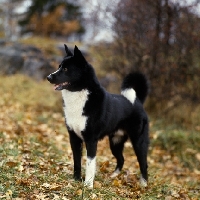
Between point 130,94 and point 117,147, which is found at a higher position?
point 130,94

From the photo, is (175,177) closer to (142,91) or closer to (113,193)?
(142,91)

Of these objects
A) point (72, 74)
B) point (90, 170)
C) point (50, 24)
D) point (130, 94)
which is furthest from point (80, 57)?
point (50, 24)

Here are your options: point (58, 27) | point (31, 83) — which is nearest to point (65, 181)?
point (31, 83)

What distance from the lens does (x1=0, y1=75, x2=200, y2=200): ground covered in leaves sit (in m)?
3.58

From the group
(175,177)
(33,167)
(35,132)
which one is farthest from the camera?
(35,132)

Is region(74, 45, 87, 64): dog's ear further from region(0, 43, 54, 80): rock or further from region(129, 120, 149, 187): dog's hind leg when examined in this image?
region(0, 43, 54, 80): rock

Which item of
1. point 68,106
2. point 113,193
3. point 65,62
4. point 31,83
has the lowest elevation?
point 31,83

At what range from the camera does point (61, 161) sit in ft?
15.5

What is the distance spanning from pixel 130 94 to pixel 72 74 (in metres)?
0.94

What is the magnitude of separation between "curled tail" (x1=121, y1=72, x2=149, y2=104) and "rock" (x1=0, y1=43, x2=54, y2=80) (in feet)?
27.9

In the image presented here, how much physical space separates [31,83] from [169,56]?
5.07 meters

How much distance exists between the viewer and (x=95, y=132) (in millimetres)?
3766

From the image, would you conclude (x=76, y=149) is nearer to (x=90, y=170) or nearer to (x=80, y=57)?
(x=90, y=170)

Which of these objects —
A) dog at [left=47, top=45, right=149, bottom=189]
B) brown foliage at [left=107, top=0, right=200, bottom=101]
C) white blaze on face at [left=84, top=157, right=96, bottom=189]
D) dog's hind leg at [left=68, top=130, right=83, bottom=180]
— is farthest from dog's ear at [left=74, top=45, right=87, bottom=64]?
brown foliage at [left=107, top=0, right=200, bottom=101]
